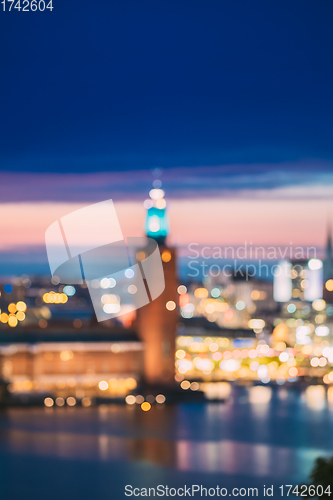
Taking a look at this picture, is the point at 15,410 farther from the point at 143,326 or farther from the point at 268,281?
the point at 268,281

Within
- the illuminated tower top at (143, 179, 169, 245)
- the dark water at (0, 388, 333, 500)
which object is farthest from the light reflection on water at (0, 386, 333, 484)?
the illuminated tower top at (143, 179, 169, 245)

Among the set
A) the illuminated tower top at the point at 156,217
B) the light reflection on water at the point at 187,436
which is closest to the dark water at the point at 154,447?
the light reflection on water at the point at 187,436

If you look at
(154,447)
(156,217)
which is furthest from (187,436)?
(156,217)

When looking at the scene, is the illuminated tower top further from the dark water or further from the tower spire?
the dark water

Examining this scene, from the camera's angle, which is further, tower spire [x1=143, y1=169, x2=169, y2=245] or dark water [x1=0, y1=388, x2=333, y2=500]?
tower spire [x1=143, y1=169, x2=169, y2=245]

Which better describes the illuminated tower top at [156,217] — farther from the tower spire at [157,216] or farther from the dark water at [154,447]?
the dark water at [154,447]

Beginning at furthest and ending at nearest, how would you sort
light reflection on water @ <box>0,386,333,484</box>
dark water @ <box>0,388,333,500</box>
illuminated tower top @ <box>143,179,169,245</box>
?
1. illuminated tower top @ <box>143,179,169,245</box>
2. light reflection on water @ <box>0,386,333,484</box>
3. dark water @ <box>0,388,333,500</box>
